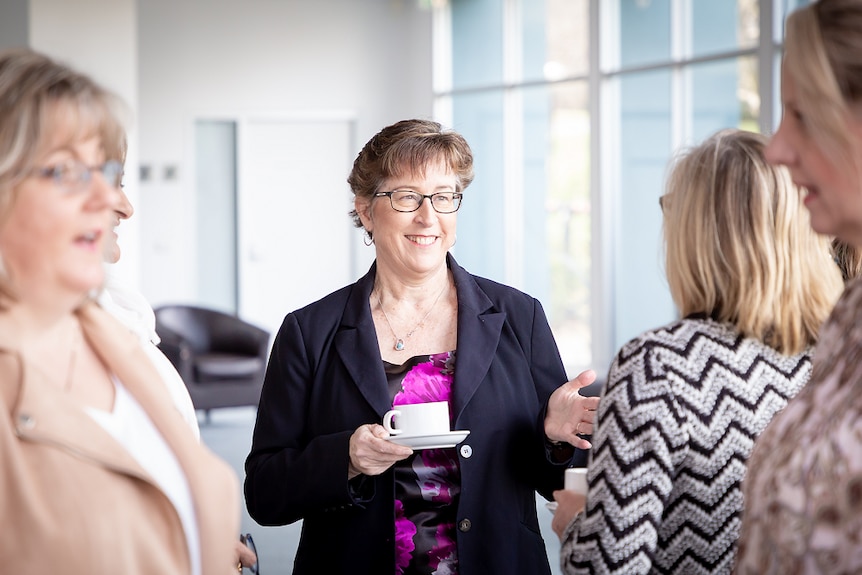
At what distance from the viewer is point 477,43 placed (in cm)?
1145

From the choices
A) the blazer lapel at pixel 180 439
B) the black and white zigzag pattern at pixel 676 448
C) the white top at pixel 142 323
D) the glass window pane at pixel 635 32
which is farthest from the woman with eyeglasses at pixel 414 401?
the glass window pane at pixel 635 32

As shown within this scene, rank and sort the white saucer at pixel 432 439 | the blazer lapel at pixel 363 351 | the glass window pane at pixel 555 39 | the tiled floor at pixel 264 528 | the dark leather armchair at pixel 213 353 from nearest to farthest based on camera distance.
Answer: the white saucer at pixel 432 439, the blazer lapel at pixel 363 351, the tiled floor at pixel 264 528, the dark leather armchair at pixel 213 353, the glass window pane at pixel 555 39

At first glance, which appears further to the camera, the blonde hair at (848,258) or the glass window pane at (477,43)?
the glass window pane at (477,43)

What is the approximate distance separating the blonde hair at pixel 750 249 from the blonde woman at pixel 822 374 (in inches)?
10.0

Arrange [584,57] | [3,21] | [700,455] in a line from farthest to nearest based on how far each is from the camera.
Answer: [584,57], [3,21], [700,455]

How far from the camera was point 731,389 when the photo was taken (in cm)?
174

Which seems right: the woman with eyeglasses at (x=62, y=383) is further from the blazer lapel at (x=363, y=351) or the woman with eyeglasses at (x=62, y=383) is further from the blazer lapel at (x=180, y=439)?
the blazer lapel at (x=363, y=351)

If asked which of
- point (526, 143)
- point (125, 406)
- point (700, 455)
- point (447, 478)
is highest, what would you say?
point (526, 143)

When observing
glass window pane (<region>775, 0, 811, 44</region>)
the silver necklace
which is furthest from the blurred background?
the silver necklace

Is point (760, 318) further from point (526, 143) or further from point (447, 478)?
point (526, 143)

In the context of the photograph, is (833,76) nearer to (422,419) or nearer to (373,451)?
(422,419)

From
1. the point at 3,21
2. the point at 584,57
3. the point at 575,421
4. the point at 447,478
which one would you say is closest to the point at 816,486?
the point at 575,421

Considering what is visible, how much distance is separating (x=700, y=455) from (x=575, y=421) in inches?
22.6

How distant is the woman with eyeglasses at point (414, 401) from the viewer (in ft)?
7.61
